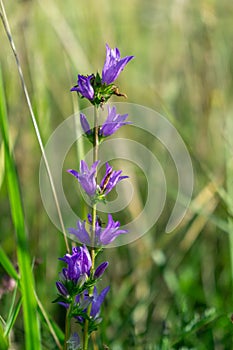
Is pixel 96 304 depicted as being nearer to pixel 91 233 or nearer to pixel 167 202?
pixel 91 233

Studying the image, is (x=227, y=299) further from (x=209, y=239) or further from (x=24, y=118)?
(x=24, y=118)

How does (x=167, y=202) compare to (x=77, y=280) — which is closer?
(x=77, y=280)

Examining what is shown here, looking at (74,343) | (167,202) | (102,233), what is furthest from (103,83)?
(167,202)

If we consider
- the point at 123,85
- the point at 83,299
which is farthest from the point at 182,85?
the point at 83,299

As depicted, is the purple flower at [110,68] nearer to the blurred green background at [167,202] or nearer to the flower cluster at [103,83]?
the flower cluster at [103,83]

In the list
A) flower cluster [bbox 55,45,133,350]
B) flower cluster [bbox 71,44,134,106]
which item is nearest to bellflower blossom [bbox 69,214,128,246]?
flower cluster [bbox 55,45,133,350]

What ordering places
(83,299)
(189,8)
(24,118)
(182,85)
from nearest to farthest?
(83,299), (24,118), (189,8), (182,85)

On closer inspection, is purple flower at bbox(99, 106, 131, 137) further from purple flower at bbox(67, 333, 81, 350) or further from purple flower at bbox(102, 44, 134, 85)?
purple flower at bbox(67, 333, 81, 350)

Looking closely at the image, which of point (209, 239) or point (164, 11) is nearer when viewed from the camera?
point (209, 239)
